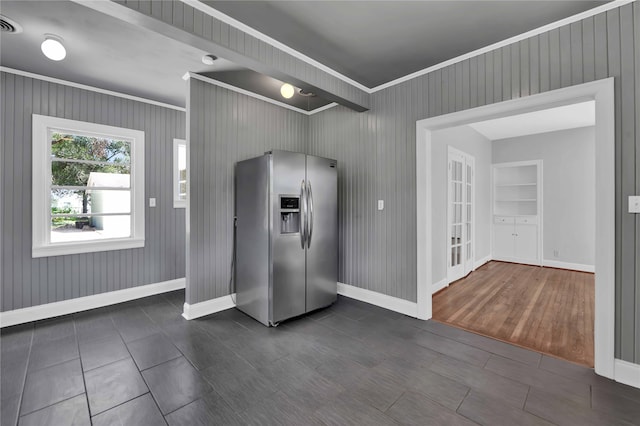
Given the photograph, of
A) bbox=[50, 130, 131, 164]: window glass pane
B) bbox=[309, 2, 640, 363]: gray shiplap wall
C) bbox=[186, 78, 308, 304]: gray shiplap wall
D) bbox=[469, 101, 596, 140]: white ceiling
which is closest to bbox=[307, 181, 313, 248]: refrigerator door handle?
bbox=[309, 2, 640, 363]: gray shiplap wall

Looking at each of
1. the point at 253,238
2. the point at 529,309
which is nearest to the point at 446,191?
the point at 529,309

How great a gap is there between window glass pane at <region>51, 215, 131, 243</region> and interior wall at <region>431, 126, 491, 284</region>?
430 cm

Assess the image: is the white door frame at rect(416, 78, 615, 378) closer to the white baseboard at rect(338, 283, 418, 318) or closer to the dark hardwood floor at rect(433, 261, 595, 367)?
the dark hardwood floor at rect(433, 261, 595, 367)

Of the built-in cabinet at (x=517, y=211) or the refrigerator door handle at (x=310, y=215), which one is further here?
the built-in cabinet at (x=517, y=211)

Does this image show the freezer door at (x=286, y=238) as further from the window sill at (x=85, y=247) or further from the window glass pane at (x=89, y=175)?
the window glass pane at (x=89, y=175)

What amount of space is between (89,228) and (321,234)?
293 cm

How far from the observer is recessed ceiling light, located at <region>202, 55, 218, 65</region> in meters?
2.70

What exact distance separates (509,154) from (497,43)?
460 cm

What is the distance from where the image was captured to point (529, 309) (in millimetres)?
3379

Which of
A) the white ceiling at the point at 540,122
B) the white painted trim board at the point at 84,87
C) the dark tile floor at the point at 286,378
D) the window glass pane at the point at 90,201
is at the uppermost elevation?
the white ceiling at the point at 540,122

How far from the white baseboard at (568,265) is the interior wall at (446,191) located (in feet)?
3.48

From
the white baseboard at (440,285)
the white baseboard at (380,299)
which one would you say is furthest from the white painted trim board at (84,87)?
the white baseboard at (440,285)

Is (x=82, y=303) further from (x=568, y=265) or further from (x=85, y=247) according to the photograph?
(x=568, y=265)

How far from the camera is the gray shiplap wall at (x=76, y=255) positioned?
290 centimetres
